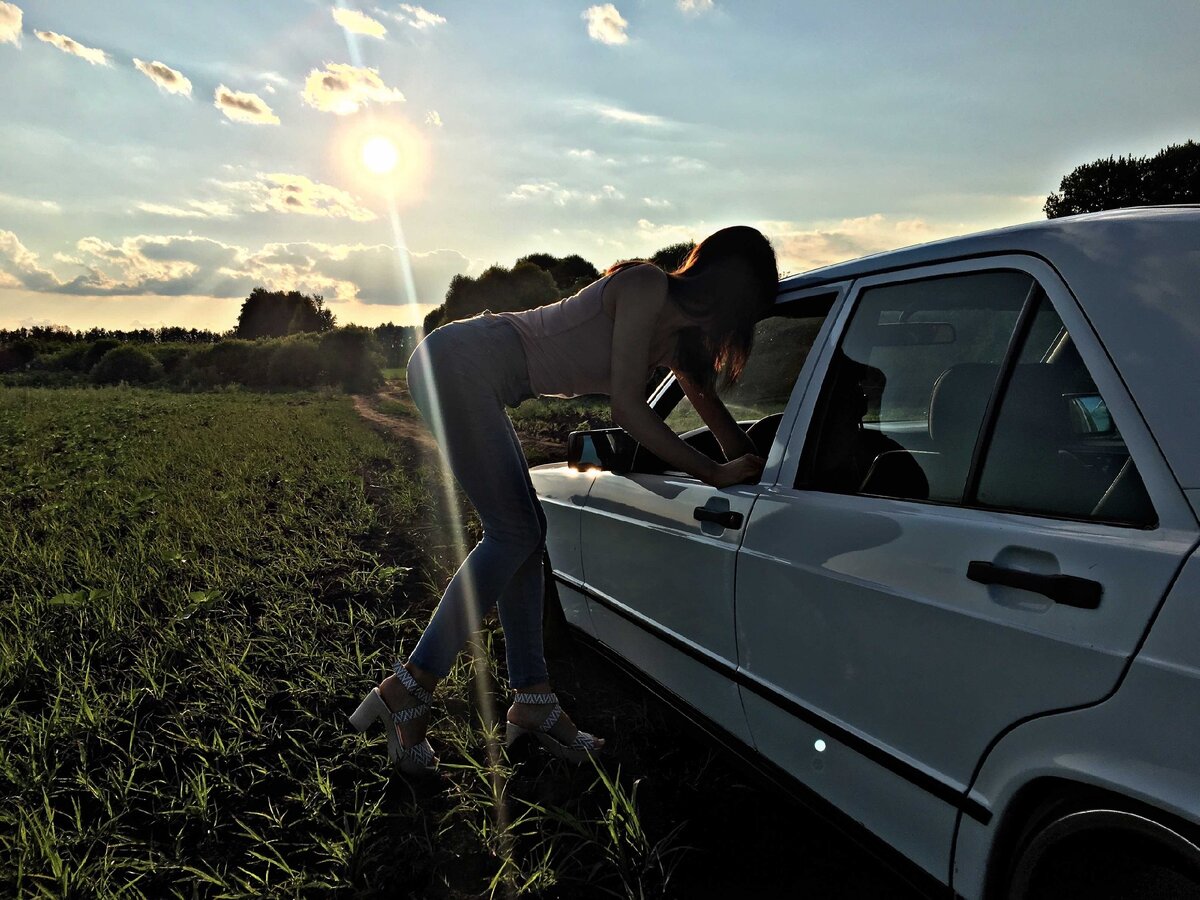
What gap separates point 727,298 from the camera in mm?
2391

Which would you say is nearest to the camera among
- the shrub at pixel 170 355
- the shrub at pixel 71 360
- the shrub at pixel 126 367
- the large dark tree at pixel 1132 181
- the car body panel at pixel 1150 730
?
the car body panel at pixel 1150 730

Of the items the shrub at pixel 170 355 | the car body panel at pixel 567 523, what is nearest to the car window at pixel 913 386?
the car body panel at pixel 567 523

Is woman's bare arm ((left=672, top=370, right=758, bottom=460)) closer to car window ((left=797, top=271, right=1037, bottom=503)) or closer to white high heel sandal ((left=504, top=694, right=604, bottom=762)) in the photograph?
car window ((left=797, top=271, right=1037, bottom=503))

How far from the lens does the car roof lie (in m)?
1.27

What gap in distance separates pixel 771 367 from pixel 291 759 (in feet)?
7.13

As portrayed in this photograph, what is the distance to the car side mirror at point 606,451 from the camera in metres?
2.92

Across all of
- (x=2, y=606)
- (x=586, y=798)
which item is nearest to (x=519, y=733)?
(x=586, y=798)

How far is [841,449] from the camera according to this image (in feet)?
6.77

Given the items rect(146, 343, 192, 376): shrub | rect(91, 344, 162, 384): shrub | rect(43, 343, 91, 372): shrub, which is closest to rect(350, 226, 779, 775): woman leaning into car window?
rect(91, 344, 162, 384): shrub

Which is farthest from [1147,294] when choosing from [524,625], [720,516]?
[524,625]

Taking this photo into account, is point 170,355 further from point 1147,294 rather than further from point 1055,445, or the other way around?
point 1147,294

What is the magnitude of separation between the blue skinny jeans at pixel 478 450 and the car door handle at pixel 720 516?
0.67m

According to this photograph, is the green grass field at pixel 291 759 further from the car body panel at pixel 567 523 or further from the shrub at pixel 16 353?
the shrub at pixel 16 353

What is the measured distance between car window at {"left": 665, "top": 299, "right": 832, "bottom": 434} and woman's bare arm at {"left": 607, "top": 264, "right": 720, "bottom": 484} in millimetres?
349
